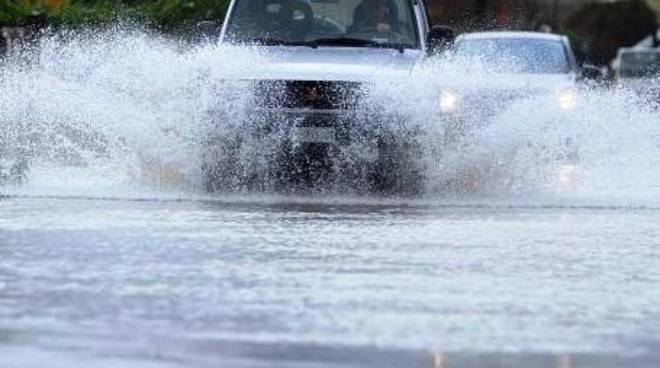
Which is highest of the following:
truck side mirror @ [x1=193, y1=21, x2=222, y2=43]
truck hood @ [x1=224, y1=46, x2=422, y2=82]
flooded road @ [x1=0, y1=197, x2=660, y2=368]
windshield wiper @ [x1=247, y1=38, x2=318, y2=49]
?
truck side mirror @ [x1=193, y1=21, x2=222, y2=43]

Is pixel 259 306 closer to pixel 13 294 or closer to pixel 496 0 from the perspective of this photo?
pixel 13 294

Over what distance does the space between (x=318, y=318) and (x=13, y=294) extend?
1.67 meters

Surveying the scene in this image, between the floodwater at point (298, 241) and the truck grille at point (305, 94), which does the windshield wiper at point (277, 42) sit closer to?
the floodwater at point (298, 241)

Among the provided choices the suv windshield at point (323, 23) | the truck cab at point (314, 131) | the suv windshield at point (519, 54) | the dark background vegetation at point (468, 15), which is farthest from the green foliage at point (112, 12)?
the truck cab at point (314, 131)

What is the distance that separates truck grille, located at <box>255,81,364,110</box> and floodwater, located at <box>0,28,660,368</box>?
0.24 m

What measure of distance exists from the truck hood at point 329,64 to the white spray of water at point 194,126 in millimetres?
92

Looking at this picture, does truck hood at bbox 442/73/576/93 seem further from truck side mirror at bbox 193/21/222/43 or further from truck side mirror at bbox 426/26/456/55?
truck side mirror at bbox 193/21/222/43

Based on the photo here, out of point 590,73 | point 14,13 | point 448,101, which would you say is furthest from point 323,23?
point 14,13

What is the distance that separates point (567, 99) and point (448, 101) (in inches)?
205

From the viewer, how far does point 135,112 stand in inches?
736

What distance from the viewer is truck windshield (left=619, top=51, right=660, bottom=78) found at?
5303 centimetres

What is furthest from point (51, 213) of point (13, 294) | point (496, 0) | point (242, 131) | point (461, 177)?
point (496, 0)

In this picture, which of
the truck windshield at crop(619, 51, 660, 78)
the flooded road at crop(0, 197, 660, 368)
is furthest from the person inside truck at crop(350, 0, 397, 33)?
the truck windshield at crop(619, 51, 660, 78)

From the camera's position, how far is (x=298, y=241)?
543 inches
